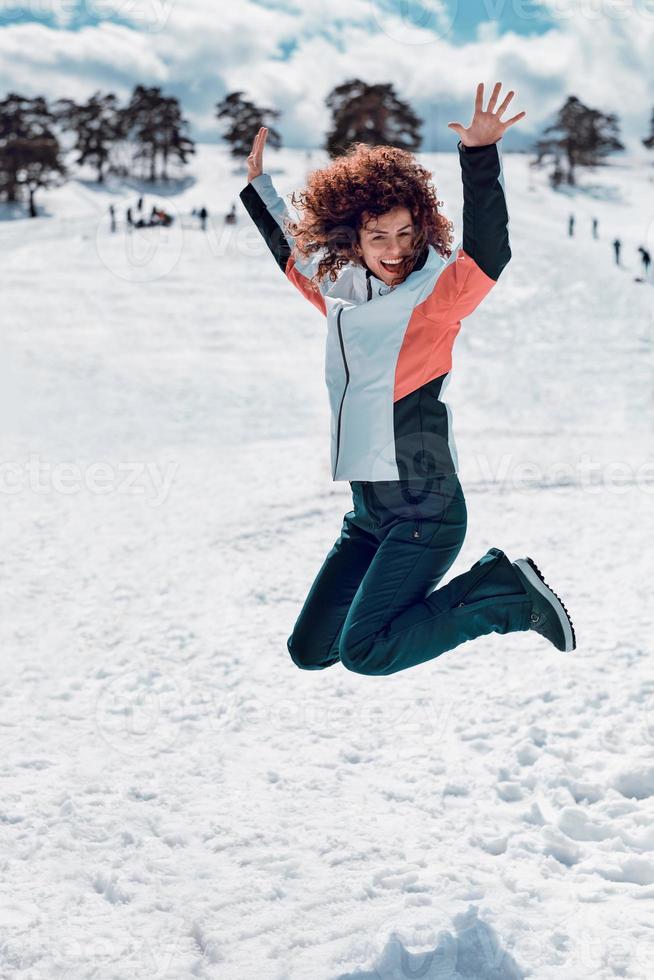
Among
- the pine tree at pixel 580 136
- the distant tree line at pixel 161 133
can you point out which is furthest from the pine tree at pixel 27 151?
the pine tree at pixel 580 136

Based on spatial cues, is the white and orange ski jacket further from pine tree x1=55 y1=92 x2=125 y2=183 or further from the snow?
pine tree x1=55 y1=92 x2=125 y2=183

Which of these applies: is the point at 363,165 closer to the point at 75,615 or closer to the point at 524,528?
the point at 75,615

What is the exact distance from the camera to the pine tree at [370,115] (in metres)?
48.8

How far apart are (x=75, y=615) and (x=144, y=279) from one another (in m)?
21.2

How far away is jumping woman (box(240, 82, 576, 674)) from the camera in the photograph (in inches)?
102

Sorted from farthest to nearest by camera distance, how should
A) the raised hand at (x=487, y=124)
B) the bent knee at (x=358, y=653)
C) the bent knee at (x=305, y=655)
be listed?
1. the bent knee at (x=305, y=655)
2. the bent knee at (x=358, y=653)
3. the raised hand at (x=487, y=124)

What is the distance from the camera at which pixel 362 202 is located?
280 centimetres

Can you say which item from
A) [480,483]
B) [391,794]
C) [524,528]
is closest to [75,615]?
[391,794]

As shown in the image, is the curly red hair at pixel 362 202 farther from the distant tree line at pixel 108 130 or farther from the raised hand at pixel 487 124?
the distant tree line at pixel 108 130

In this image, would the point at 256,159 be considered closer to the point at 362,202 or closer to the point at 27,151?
the point at 362,202

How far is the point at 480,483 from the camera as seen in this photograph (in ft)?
34.2

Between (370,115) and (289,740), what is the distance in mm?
50528

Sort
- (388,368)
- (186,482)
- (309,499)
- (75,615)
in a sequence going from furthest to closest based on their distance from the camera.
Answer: (186,482) → (309,499) → (75,615) → (388,368)

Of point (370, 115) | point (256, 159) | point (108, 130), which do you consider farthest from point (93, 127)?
point (256, 159)
